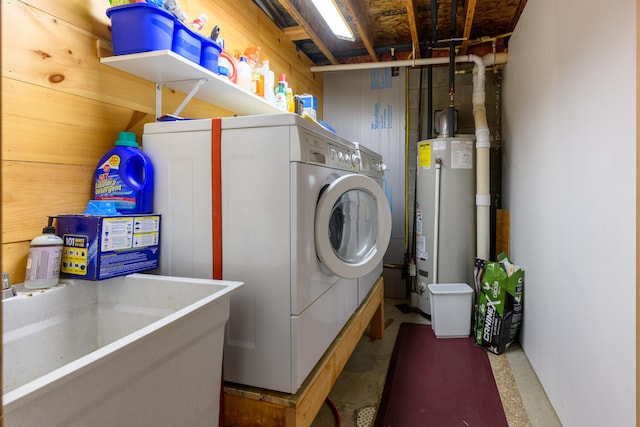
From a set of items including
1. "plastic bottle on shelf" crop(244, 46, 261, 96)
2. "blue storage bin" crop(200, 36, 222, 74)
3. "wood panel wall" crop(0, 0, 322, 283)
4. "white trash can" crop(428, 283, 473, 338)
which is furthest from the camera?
"white trash can" crop(428, 283, 473, 338)

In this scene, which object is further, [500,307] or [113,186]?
[500,307]

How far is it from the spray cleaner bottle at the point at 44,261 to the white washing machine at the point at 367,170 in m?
1.35

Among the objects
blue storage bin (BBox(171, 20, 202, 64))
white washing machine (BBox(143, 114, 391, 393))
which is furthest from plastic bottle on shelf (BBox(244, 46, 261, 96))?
white washing machine (BBox(143, 114, 391, 393))

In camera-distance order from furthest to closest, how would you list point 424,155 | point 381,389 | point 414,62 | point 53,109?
point 414,62 < point 424,155 < point 381,389 < point 53,109

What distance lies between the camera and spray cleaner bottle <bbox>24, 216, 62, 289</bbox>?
111 cm

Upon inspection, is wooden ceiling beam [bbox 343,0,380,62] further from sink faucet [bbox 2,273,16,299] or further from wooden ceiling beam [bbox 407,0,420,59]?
sink faucet [bbox 2,273,16,299]

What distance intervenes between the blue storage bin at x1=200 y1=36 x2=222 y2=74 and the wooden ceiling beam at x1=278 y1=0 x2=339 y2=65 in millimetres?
1004

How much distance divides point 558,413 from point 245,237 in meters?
1.71

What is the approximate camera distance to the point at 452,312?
8.75 ft

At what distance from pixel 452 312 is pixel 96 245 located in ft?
7.65

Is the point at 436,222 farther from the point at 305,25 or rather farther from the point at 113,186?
the point at 113,186

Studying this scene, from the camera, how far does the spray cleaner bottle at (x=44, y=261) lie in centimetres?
111

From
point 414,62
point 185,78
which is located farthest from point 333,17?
point 185,78

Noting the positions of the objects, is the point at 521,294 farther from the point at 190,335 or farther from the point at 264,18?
the point at 264,18
